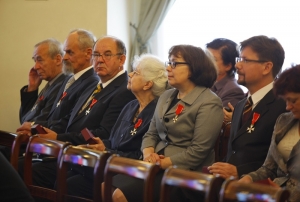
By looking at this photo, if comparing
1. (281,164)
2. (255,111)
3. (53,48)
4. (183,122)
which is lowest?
(281,164)

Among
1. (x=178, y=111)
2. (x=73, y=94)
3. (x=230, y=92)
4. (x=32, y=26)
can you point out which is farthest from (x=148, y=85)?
(x=32, y=26)

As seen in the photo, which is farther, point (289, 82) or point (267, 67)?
point (267, 67)

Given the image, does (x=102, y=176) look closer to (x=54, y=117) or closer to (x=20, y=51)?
(x=54, y=117)

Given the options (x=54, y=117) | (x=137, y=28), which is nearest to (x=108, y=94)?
(x=54, y=117)

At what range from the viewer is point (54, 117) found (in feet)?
17.5

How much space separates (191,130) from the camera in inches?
149

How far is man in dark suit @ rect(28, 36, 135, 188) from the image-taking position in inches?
180

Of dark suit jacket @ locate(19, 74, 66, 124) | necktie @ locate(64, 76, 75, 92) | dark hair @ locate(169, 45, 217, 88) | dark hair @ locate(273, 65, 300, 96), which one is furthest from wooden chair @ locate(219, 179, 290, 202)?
dark suit jacket @ locate(19, 74, 66, 124)

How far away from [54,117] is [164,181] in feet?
9.55

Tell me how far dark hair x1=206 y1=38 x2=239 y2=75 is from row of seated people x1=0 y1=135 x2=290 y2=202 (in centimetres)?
191

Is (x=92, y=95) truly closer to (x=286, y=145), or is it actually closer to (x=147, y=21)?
(x=147, y=21)

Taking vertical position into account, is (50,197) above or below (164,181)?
below

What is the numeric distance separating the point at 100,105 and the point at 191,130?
115 cm

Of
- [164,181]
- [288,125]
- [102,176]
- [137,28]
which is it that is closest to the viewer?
[164,181]
